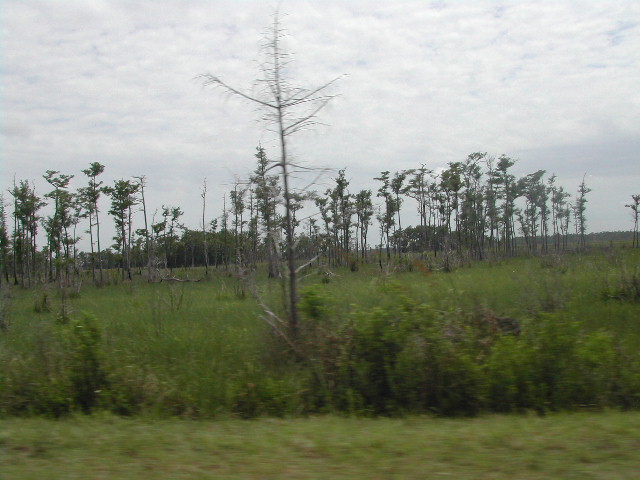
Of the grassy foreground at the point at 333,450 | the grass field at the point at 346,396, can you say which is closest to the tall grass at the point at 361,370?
the grass field at the point at 346,396

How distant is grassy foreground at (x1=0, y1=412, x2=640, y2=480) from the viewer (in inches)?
173

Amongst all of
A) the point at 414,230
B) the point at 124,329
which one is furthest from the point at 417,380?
the point at 414,230

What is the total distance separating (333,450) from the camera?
4.99 meters

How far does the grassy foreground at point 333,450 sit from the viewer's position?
4406 mm

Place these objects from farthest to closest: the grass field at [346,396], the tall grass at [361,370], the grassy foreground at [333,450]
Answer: the tall grass at [361,370]
the grass field at [346,396]
the grassy foreground at [333,450]

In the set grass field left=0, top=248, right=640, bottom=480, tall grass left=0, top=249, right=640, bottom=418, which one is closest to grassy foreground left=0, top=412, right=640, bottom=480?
grass field left=0, top=248, right=640, bottom=480

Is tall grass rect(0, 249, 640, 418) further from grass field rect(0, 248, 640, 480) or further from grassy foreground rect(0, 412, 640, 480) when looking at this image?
grassy foreground rect(0, 412, 640, 480)

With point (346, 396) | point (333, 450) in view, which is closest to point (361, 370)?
point (346, 396)

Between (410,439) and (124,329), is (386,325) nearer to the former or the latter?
(410,439)

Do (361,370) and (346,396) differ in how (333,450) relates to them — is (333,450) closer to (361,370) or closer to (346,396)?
(346,396)

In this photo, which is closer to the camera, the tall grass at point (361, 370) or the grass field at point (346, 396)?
the grass field at point (346, 396)

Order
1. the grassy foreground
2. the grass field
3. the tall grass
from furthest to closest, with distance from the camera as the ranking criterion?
1. the tall grass
2. the grass field
3. the grassy foreground

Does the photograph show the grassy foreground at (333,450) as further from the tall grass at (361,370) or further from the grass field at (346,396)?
the tall grass at (361,370)

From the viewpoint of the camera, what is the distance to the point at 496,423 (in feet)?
20.0
